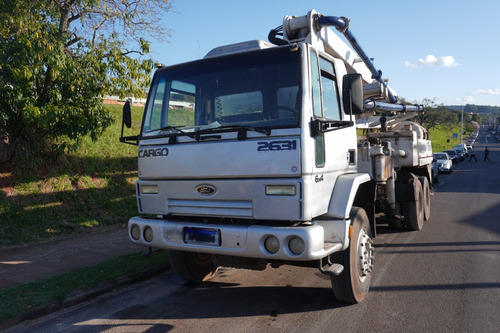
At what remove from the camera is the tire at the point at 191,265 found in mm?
5211

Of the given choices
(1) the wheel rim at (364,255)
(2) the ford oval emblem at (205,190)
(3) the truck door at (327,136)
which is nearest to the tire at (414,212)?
(1) the wheel rim at (364,255)

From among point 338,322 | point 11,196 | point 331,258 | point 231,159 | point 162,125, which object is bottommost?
point 338,322

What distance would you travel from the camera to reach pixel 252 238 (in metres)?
3.80

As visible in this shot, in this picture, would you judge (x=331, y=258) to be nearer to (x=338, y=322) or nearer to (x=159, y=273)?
(x=338, y=322)

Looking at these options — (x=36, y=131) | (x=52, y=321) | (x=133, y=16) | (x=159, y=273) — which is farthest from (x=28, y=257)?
(x=133, y=16)

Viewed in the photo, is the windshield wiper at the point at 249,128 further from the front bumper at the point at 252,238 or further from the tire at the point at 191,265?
the tire at the point at 191,265

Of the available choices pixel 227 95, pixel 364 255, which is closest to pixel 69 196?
pixel 227 95

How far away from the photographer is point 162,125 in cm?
454

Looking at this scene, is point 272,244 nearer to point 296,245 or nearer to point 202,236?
point 296,245

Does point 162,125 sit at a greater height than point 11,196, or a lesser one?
greater

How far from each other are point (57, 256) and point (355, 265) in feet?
16.3

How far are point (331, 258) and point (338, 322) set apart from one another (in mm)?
643

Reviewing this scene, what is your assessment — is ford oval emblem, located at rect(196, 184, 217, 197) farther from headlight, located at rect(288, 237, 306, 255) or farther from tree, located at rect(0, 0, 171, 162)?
tree, located at rect(0, 0, 171, 162)

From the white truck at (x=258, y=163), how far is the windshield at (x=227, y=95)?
0.01 metres
